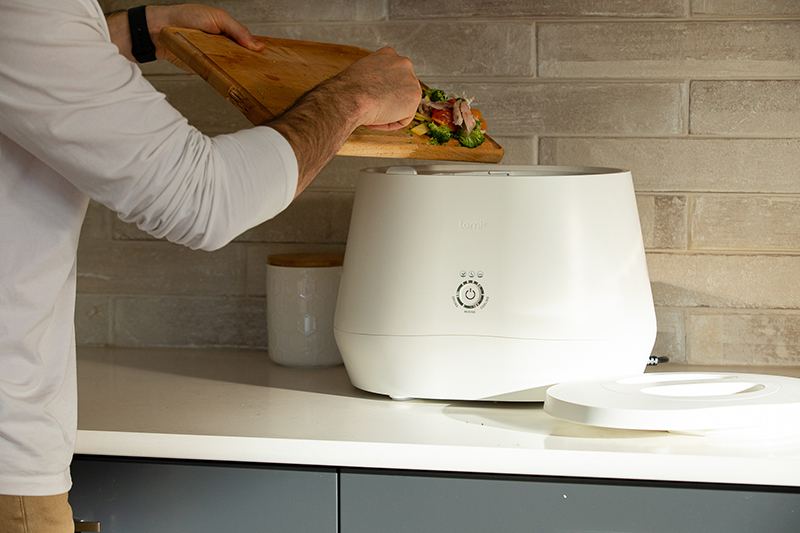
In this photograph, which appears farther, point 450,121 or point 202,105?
point 202,105

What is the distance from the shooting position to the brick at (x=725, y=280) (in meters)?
1.60

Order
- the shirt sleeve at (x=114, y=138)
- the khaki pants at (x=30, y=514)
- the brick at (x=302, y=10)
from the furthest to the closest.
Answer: the brick at (x=302, y=10) → the khaki pants at (x=30, y=514) → the shirt sleeve at (x=114, y=138)

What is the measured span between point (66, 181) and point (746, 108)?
1003 millimetres

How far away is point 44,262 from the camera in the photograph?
999 millimetres

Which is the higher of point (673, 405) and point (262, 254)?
point (262, 254)

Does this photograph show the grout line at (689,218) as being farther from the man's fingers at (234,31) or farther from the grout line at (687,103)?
the man's fingers at (234,31)

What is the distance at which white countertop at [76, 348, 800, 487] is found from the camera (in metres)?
1.14

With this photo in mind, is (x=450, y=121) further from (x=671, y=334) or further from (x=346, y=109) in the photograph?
(x=671, y=334)

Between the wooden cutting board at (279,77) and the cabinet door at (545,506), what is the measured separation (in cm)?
40

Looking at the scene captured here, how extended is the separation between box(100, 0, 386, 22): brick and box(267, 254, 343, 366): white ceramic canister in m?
0.38

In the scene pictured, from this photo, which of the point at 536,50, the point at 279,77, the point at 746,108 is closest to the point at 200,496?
the point at 279,77

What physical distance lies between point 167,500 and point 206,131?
672 mm

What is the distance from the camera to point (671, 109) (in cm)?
161

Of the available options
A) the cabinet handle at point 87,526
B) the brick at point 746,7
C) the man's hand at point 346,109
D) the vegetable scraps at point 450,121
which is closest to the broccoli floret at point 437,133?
the vegetable scraps at point 450,121
